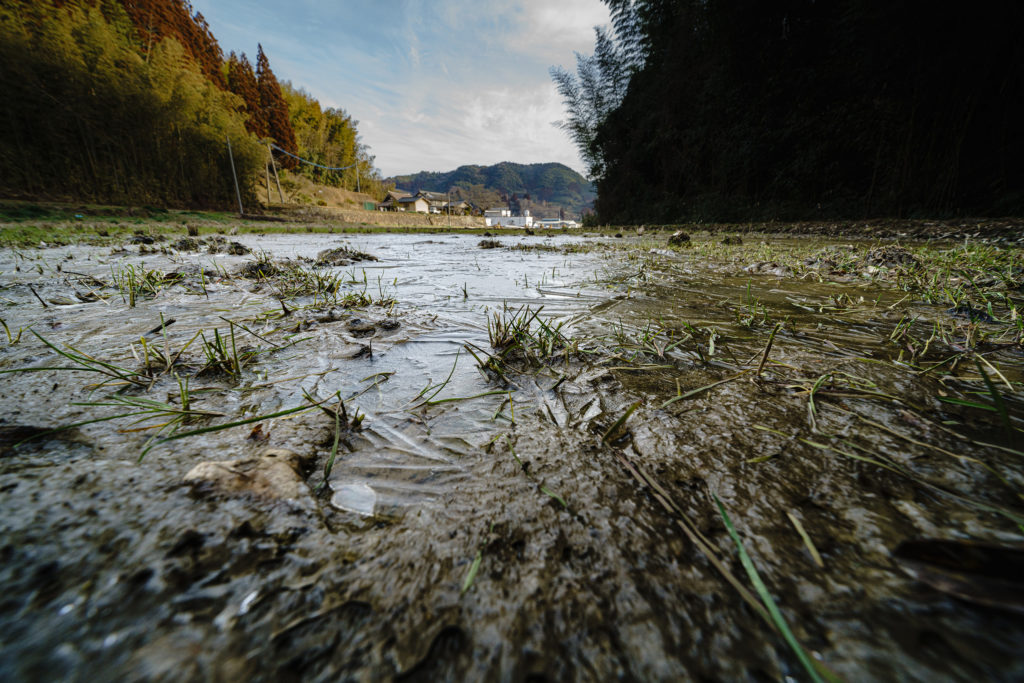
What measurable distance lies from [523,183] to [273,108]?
90914 millimetres

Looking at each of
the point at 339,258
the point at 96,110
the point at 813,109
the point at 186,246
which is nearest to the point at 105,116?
the point at 96,110

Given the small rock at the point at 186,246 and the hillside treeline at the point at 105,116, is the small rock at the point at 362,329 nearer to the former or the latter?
the small rock at the point at 186,246

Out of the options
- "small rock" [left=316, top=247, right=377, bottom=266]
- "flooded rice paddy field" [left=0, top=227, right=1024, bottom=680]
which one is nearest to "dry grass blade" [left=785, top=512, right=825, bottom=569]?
"flooded rice paddy field" [left=0, top=227, right=1024, bottom=680]

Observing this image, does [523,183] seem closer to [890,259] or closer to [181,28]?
[181,28]

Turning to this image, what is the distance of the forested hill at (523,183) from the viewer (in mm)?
105500

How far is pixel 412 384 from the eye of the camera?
3.86 ft

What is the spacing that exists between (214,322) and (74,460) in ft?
4.18

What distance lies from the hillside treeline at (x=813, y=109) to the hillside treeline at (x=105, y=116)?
1968 cm

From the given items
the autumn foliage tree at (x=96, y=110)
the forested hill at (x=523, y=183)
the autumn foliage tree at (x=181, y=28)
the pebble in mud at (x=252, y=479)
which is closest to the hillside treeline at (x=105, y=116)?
the autumn foliage tree at (x=96, y=110)

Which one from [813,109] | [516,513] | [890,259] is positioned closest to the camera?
[516,513]

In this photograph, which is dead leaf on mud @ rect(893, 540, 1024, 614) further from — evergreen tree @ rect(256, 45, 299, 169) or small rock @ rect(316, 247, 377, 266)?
evergreen tree @ rect(256, 45, 299, 169)

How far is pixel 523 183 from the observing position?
112438mm

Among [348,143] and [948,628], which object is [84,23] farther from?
[348,143]

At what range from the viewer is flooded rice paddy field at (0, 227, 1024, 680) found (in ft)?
1.31
